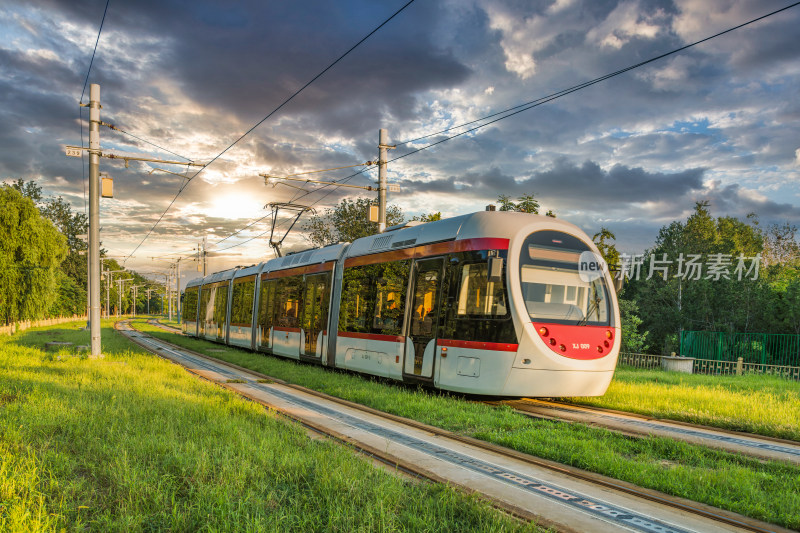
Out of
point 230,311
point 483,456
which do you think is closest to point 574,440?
point 483,456

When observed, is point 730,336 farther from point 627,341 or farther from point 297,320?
point 297,320

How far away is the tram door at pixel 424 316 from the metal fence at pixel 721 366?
39.9ft

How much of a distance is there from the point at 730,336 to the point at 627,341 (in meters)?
3.93

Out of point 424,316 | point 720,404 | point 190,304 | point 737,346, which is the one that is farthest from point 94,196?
point 737,346

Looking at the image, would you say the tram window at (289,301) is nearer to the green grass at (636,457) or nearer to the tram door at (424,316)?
the tram door at (424,316)

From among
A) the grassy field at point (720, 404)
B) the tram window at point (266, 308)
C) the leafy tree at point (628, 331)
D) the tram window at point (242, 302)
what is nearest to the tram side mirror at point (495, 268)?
the grassy field at point (720, 404)

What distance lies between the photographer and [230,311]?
87.4ft

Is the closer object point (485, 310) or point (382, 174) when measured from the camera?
point (485, 310)

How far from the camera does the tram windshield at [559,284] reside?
1045cm

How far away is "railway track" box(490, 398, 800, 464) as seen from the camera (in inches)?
299

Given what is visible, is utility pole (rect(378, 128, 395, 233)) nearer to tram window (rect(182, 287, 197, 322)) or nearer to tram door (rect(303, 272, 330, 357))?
tram door (rect(303, 272, 330, 357))

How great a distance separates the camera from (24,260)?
3469cm

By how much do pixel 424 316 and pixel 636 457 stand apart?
5665mm

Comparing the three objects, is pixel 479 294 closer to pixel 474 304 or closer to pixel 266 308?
pixel 474 304
